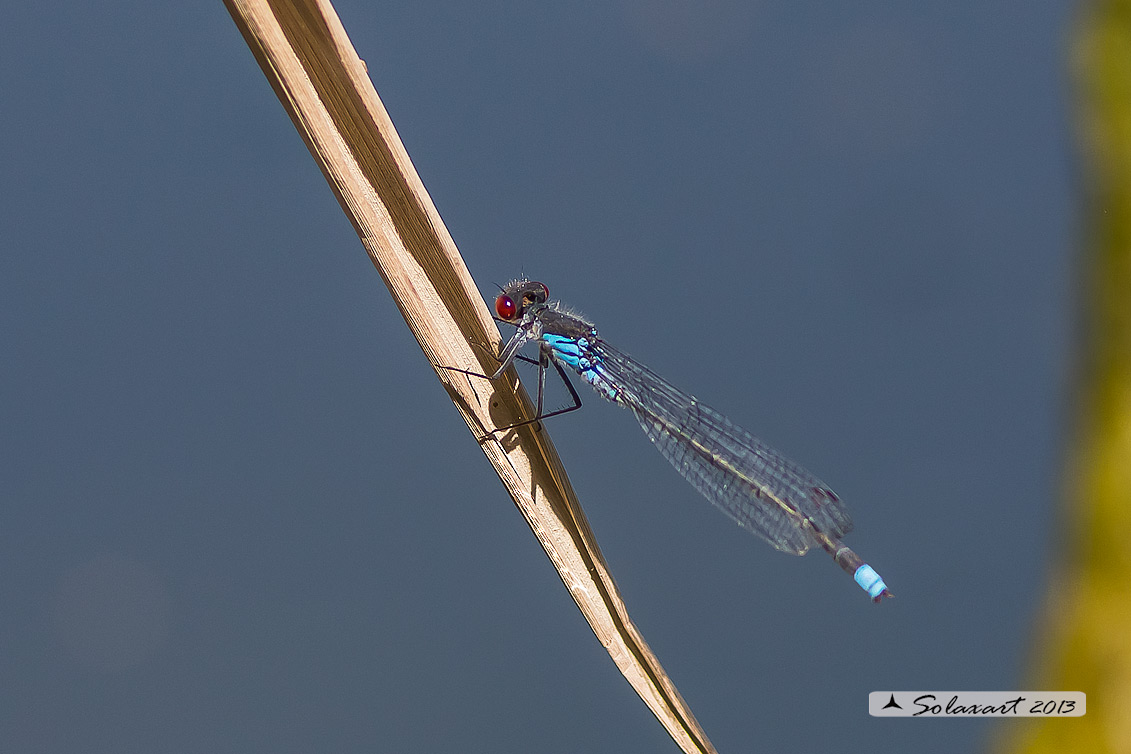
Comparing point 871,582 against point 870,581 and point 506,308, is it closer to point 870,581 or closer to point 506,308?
point 870,581

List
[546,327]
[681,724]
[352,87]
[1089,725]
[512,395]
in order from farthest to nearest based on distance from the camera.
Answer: [546,327] < [512,395] < [681,724] < [352,87] < [1089,725]

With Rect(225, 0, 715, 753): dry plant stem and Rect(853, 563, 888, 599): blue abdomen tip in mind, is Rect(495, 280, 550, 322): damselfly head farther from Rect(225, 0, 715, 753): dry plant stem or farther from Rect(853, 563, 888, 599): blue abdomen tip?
Rect(853, 563, 888, 599): blue abdomen tip

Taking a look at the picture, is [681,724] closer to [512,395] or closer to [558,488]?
[558,488]

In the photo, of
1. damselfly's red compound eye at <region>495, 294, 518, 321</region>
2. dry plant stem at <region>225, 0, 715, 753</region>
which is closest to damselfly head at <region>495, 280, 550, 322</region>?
damselfly's red compound eye at <region>495, 294, 518, 321</region>

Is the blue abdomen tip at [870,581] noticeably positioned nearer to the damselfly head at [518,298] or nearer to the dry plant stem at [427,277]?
the dry plant stem at [427,277]

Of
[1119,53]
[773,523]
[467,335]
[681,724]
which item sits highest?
[1119,53]

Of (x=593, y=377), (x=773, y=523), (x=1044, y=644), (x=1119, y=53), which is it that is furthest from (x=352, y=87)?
(x=773, y=523)
